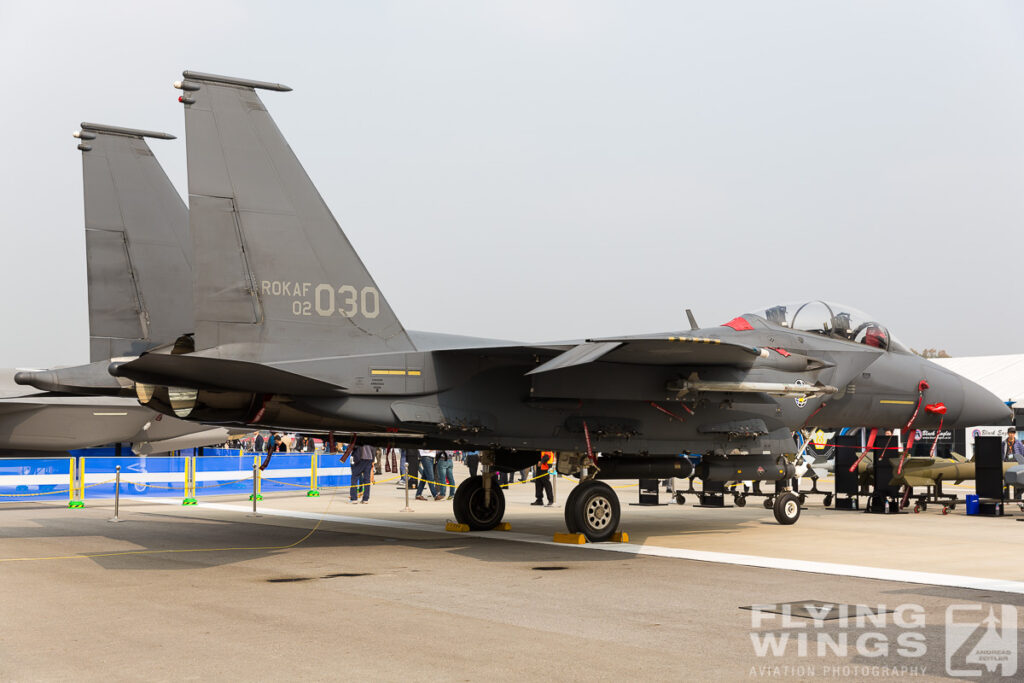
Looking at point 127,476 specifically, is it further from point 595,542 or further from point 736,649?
point 736,649

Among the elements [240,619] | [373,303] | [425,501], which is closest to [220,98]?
[373,303]

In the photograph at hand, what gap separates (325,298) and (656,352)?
3842 millimetres

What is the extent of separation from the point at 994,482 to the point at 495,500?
9.67 m

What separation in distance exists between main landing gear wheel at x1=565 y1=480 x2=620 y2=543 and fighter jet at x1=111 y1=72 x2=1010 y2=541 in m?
0.02

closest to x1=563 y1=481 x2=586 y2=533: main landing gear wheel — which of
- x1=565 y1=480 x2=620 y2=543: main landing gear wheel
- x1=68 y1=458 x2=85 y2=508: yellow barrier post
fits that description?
x1=565 y1=480 x2=620 y2=543: main landing gear wheel

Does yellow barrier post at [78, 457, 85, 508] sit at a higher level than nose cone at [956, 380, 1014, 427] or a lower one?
lower

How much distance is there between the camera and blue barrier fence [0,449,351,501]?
67.8 feet

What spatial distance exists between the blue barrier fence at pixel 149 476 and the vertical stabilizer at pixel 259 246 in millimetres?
11788

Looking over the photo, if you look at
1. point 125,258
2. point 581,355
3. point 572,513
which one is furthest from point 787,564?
point 125,258

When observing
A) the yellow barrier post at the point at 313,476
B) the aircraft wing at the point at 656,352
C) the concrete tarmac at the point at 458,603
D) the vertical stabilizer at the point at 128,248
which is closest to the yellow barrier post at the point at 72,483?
the concrete tarmac at the point at 458,603

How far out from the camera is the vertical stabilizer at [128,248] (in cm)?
1287

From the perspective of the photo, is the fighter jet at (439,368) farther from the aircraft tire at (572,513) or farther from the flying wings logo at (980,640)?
the flying wings logo at (980,640)

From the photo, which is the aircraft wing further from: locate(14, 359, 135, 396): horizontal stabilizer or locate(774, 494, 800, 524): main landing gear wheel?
locate(14, 359, 135, 396): horizontal stabilizer

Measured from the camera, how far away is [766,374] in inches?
480
